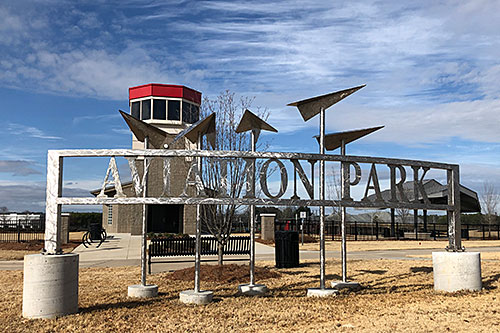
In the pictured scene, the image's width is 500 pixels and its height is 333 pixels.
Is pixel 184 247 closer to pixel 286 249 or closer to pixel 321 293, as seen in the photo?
pixel 286 249

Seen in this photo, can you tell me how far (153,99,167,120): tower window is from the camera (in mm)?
32500

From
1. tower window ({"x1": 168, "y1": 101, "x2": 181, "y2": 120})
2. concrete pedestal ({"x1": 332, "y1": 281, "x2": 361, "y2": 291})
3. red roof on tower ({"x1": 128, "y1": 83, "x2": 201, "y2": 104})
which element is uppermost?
red roof on tower ({"x1": 128, "y1": 83, "x2": 201, "y2": 104})

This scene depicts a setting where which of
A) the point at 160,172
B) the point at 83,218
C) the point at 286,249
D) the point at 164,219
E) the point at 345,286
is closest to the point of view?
the point at 345,286

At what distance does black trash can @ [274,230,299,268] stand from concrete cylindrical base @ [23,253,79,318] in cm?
650

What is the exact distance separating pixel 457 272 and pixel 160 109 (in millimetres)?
26816

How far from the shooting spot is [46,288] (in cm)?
656

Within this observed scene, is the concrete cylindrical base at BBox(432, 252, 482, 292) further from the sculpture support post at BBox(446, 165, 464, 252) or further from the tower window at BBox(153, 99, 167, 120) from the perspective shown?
the tower window at BBox(153, 99, 167, 120)

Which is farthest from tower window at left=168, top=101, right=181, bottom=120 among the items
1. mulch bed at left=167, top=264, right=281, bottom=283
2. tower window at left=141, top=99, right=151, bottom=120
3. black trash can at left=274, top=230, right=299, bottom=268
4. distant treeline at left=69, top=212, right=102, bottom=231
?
mulch bed at left=167, top=264, right=281, bottom=283

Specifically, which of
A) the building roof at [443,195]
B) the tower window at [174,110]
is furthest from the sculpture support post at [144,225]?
the tower window at [174,110]

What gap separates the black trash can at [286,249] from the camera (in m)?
12.2

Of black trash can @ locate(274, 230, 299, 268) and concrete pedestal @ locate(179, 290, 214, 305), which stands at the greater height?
black trash can @ locate(274, 230, 299, 268)

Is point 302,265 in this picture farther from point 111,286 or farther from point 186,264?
point 111,286

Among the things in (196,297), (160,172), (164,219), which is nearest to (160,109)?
(160,172)

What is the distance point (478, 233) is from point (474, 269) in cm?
3291
